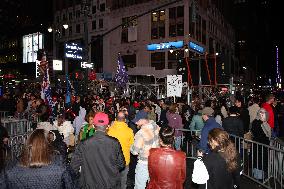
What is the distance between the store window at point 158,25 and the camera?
2261 inches

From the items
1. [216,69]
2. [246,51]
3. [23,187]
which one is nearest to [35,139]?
[23,187]

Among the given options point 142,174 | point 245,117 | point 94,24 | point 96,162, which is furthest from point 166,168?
point 94,24

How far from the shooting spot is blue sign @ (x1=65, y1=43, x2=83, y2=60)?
19000mm

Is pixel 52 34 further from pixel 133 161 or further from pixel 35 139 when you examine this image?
pixel 35 139

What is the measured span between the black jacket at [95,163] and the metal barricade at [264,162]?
435 centimetres

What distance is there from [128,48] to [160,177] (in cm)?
5680

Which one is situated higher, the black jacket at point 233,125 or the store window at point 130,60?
the store window at point 130,60

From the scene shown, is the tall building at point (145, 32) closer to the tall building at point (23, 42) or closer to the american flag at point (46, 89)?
the tall building at point (23, 42)

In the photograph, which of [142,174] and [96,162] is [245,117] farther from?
[96,162]

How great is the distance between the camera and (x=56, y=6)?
78812 millimetres

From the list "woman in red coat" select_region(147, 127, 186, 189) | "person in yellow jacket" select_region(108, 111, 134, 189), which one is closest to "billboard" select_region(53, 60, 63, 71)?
"person in yellow jacket" select_region(108, 111, 134, 189)

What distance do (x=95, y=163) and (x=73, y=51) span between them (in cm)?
1465

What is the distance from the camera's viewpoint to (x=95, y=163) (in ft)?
17.7

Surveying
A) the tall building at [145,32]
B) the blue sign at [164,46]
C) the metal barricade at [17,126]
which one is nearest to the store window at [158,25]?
the tall building at [145,32]
